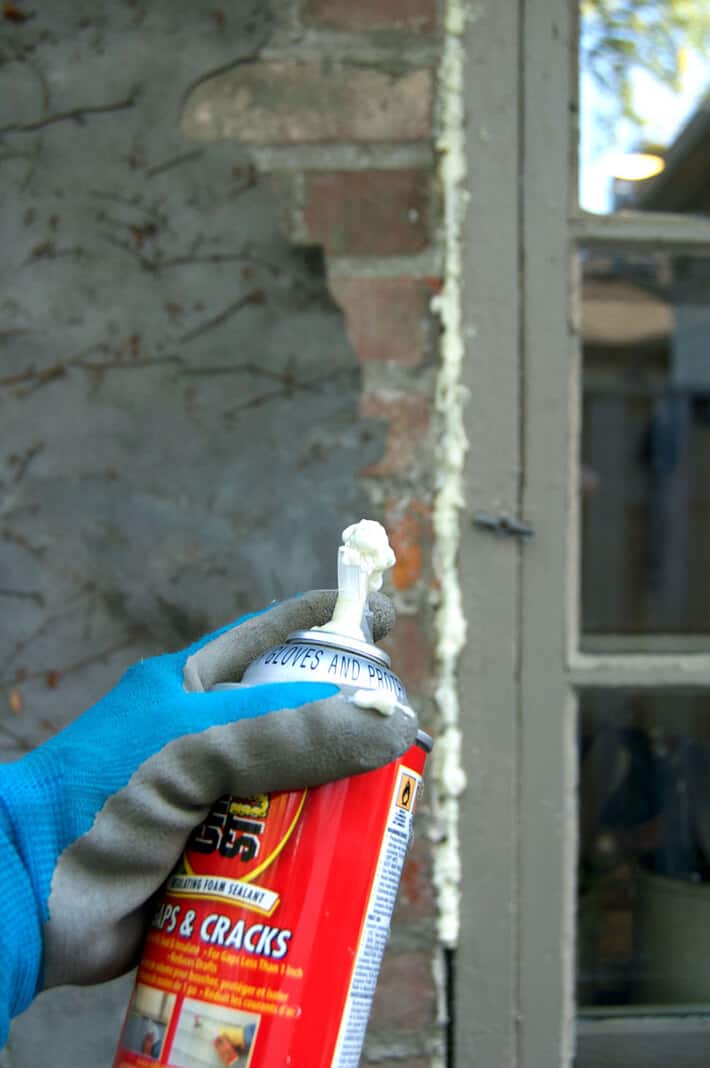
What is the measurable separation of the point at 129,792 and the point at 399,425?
0.63 meters

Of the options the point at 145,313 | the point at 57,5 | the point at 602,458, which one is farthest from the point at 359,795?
the point at 602,458

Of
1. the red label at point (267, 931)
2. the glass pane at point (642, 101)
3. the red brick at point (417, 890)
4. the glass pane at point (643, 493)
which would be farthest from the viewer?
the glass pane at point (643, 493)

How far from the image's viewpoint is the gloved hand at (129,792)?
740 millimetres

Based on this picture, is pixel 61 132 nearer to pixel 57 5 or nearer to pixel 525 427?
pixel 57 5

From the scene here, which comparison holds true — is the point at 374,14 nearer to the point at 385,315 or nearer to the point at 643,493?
the point at 385,315

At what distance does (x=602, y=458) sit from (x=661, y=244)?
21.5 feet

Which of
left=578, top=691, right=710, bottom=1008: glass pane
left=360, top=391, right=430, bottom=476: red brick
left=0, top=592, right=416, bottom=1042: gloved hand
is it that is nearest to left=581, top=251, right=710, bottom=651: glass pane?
left=578, top=691, right=710, bottom=1008: glass pane

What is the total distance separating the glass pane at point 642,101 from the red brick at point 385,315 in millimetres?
289

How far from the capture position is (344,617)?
2.74 ft

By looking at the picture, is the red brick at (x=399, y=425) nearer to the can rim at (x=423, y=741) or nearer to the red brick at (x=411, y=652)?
the red brick at (x=411, y=652)

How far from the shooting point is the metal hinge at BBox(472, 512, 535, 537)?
125cm

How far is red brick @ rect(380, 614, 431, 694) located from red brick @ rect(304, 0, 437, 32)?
73 cm

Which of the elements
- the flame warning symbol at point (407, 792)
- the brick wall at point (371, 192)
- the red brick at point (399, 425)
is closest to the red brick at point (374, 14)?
the brick wall at point (371, 192)

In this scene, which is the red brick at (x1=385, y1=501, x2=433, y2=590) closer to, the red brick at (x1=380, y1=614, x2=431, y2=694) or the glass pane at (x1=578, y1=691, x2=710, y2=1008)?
the red brick at (x1=380, y1=614, x2=431, y2=694)
